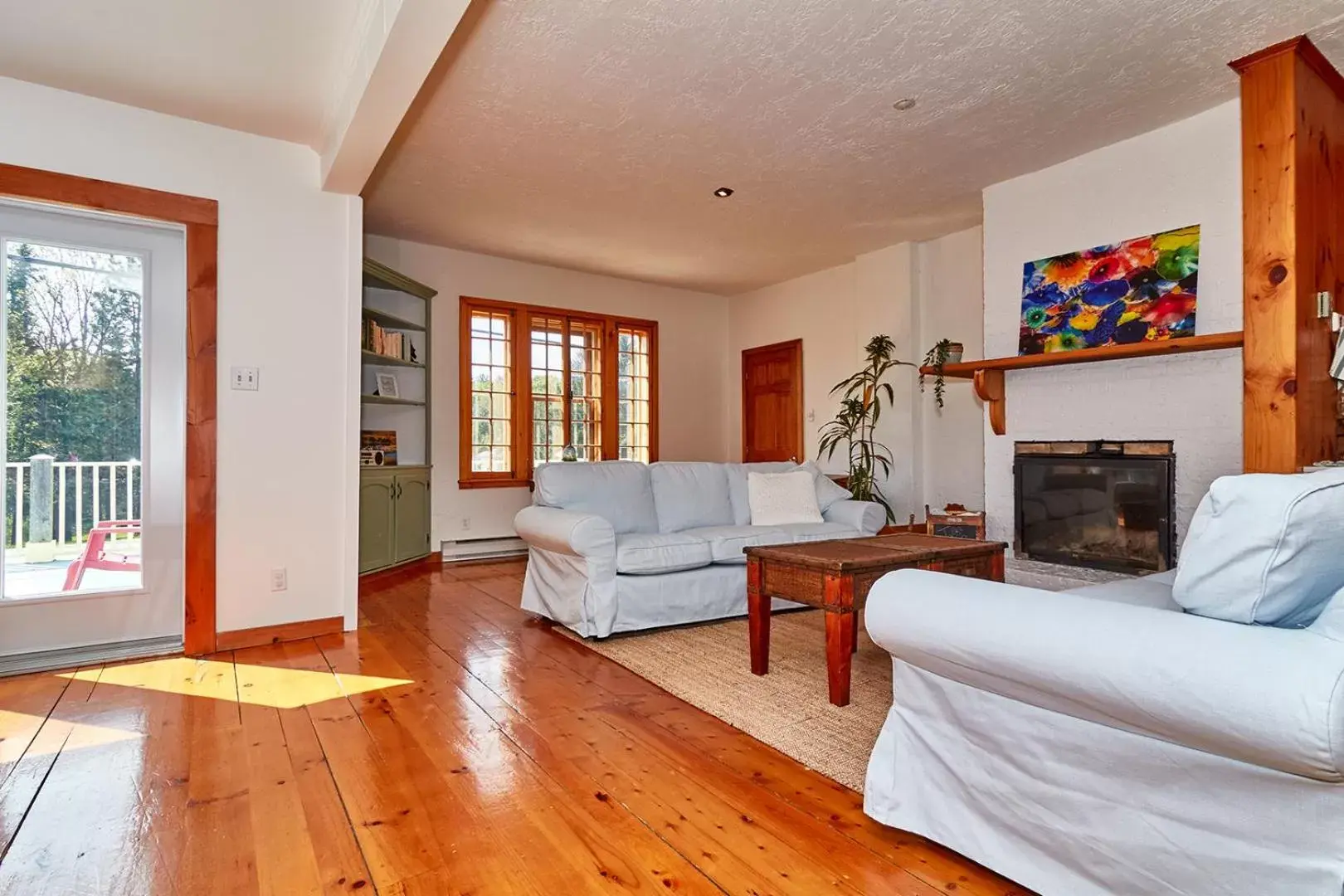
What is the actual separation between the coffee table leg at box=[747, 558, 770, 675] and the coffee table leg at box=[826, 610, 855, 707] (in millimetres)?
379

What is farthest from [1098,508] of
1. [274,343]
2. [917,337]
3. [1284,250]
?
[274,343]

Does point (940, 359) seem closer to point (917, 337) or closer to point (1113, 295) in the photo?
point (917, 337)

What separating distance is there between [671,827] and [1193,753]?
1080mm

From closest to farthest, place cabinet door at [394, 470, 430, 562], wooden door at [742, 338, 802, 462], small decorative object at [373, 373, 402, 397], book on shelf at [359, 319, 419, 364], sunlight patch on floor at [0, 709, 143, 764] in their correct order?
sunlight patch on floor at [0, 709, 143, 764]
book on shelf at [359, 319, 419, 364]
cabinet door at [394, 470, 430, 562]
small decorative object at [373, 373, 402, 397]
wooden door at [742, 338, 802, 462]

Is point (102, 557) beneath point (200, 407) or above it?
beneath

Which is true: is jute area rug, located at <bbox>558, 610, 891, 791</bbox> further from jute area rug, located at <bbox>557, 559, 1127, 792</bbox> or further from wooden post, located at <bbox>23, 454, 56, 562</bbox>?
wooden post, located at <bbox>23, 454, 56, 562</bbox>

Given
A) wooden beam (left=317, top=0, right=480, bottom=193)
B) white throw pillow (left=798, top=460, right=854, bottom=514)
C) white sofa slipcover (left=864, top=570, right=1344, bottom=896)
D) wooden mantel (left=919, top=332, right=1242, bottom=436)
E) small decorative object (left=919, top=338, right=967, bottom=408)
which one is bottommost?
white sofa slipcover (left=864, top=570, right=1344, bottom=896)

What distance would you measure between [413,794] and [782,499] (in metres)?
2.84

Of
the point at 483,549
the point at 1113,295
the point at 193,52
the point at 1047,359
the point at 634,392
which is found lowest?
the point at 483,549

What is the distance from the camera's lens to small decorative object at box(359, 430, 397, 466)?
5128 millimetres

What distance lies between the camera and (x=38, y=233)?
3.03m

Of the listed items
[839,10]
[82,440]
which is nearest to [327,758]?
[82,440]

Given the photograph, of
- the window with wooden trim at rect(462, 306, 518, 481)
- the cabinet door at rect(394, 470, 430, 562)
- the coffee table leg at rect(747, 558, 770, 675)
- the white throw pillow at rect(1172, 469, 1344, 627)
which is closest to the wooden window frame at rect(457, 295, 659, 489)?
the window with wooden trim at rect(462, 306, 518, 481)

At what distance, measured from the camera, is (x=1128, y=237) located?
A: 3.71 m
